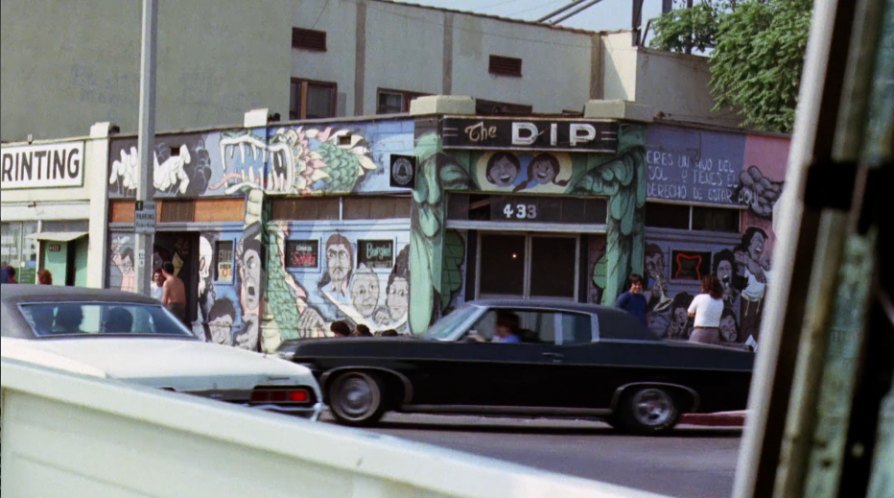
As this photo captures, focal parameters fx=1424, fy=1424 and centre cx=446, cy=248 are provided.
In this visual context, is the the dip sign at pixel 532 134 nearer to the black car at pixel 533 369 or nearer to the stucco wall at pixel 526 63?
the stucco wall at pixel 526 63

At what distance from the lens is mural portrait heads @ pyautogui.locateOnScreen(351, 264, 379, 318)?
22.8 m

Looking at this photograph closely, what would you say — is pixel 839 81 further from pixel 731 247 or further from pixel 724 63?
pixel 731 247

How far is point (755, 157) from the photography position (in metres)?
22.3

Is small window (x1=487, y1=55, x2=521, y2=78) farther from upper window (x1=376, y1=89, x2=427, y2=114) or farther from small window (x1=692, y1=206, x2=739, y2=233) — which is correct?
small window (x1=692, y1=206, x2=739, y2=233)

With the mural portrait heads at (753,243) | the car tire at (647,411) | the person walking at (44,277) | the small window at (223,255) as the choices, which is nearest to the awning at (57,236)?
the person walking at (44,277)

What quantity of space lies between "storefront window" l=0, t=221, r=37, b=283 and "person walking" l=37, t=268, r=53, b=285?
0.29 ft

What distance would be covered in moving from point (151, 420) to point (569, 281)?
1991cm

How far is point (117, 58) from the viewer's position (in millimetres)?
4328

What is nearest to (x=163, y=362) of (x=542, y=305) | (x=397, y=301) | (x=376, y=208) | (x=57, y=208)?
(x=57, y=208)

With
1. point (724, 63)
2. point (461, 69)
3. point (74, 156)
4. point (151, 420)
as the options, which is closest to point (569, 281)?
point (724, 63)

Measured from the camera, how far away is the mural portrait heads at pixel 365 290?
22.8 meters

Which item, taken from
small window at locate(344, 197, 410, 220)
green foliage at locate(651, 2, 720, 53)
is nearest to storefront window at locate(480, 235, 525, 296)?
small window at locate(344, 197, 410, 220)

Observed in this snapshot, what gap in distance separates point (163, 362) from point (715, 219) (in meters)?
18.2

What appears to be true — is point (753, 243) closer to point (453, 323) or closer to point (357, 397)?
point (453, 323)
